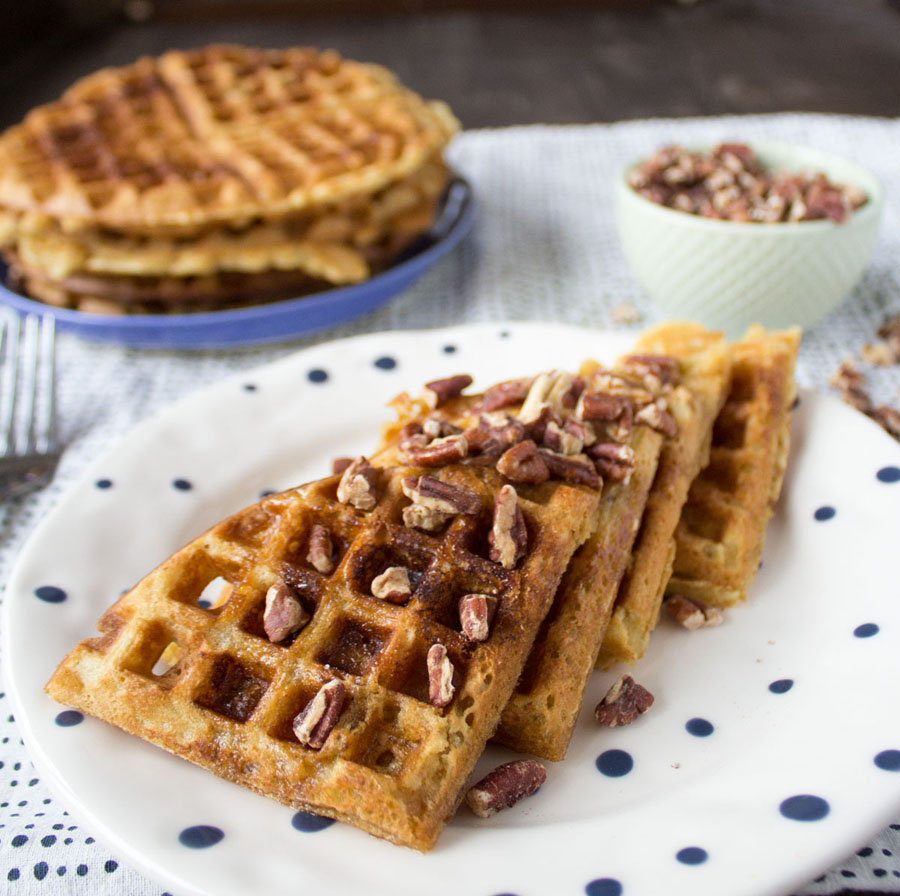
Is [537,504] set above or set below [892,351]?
above

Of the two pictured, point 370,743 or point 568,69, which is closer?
point 370,743

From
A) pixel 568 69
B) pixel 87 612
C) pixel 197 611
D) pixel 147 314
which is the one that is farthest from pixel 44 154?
pixel 568 69

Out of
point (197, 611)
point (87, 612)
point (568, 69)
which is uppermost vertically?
point (197, 611)

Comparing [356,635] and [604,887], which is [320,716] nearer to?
[356,635]

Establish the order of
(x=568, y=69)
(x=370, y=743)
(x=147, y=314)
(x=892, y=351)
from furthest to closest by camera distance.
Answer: (x=568, y=69), (x=147, y=314), (x=892, y=351), (x=370, y=743)

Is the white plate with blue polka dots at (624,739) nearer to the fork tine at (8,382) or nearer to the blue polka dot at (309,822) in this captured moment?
the blue polka dot at (309,822)

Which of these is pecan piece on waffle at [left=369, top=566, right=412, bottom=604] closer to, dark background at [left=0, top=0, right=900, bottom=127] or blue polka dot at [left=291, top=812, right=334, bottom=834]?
blue polka dot at [left=291, top=812, right=334, bottom=834]

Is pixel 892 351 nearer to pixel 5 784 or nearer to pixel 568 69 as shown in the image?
pixel 5 784

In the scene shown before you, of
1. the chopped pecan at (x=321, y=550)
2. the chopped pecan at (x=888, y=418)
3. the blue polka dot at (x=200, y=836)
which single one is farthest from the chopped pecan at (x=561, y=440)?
the chopped pecan at (x=888, y=418)

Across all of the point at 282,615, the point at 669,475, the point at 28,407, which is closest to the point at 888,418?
the point at 669,475
